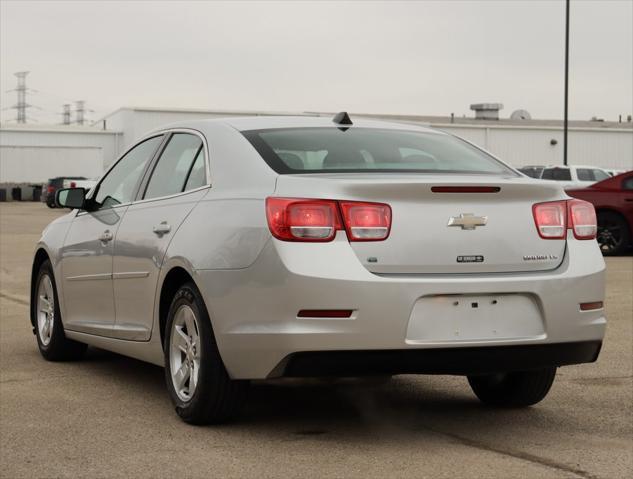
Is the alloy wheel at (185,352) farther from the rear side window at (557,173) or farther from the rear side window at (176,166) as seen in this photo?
the rear side window at (557,173)

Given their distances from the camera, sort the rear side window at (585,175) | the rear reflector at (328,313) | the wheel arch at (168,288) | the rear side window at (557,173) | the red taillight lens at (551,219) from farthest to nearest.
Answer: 1. the rear side window at (585,175)
2. the rear side window at (557,173)
3. the wheel arch at (168,288)
4. the red taillight lens at (551,219)
5. the rear reflector at (328,313)

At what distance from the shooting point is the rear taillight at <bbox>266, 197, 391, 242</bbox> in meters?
5.14

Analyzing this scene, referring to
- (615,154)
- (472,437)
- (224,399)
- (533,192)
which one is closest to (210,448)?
(224,399)

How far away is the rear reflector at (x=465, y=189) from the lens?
17.4ft

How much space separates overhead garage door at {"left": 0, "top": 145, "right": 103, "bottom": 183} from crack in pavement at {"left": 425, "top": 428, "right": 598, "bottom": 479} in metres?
58.4

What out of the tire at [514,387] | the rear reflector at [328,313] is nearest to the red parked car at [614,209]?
the tire at [514,387]

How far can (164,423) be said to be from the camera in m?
5.89

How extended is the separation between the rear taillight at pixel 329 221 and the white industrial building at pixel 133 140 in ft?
179

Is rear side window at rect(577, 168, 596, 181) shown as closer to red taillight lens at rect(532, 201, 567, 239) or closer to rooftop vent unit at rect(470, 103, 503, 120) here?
red taillight lens at rect(532, 201, 567, 239)

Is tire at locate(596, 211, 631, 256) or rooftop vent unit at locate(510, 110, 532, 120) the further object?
rooftop vent unit at locate(510, 110, 532, 120)

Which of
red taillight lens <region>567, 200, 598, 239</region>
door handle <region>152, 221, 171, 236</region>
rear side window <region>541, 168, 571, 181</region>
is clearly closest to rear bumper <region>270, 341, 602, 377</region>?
red taillight lens <region>567, 200, 598, 239</region>

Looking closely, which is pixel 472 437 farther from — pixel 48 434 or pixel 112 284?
pixel 112 284

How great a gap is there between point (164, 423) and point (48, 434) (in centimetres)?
59

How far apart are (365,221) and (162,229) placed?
147 cm
